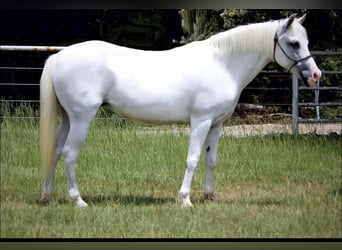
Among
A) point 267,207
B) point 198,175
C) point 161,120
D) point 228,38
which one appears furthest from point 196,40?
point 267,207

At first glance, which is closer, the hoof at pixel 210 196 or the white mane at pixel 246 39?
the white mane at pixel 246 39

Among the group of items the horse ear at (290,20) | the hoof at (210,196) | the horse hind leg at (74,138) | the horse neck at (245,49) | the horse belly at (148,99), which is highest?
the horse ear at (290,20)

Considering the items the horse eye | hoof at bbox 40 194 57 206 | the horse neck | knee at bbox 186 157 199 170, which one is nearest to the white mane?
the horse neck

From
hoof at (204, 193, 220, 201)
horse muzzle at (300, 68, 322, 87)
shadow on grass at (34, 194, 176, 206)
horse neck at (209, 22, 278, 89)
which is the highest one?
horse neck at (209, 22, 278, 89)

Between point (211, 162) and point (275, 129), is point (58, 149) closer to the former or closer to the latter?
point (211, 162)

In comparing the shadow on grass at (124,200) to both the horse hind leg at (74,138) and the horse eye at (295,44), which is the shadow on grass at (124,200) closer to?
the horse hind leg at (74,138)

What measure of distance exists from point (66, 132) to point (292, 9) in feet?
5.02

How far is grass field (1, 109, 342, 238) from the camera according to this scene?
3594 mm

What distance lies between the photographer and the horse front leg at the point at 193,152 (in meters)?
3.67

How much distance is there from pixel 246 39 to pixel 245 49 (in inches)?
2.4

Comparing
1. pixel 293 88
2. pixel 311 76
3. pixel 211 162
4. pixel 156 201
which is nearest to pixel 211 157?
pixel 211 162

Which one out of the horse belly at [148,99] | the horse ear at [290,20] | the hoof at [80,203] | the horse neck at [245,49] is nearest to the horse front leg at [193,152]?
the horse belly at [148,99]

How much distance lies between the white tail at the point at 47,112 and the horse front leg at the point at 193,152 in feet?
2.60

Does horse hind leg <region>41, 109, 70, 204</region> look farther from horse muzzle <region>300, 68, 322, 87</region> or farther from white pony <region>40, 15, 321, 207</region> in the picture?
horse muzzle <region>300, 68, 322, 87</region>
